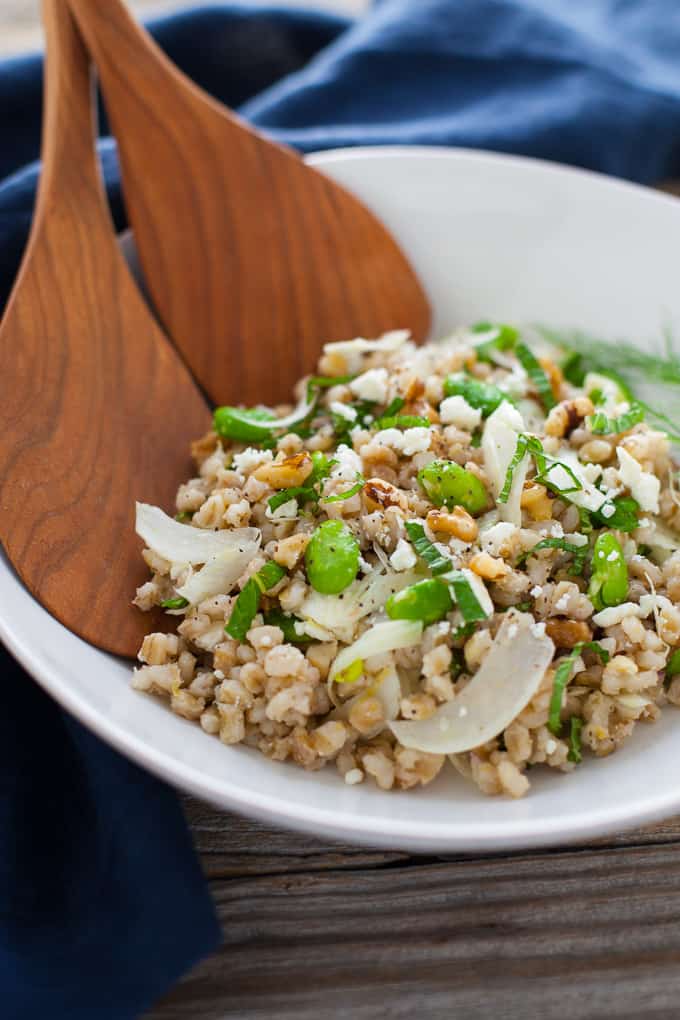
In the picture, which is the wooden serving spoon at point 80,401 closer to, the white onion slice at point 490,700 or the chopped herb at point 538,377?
the white onion slice at point 490,700

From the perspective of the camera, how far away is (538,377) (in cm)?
277

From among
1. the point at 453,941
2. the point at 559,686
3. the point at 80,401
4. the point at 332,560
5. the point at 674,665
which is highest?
the point at 80,401

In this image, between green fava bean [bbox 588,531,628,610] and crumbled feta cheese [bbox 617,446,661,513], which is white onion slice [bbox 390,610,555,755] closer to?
green fava bean [bbox 588,531,628,610]

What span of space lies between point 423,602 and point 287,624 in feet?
0.98

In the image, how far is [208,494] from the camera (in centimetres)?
250

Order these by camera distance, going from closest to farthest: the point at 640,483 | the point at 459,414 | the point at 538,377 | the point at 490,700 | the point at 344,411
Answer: the point at 490,700 < the point at 640,483 < the point at 459,414 < the point at 344,411 < the point at 538,377

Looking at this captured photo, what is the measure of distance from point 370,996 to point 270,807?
21.2 inches

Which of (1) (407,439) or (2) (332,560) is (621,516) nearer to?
(1) (407,439)

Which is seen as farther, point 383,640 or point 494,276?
point 494,276

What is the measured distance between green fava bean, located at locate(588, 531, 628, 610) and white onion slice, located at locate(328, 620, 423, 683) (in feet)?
1.30

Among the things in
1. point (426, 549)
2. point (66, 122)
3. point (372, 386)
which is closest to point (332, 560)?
point (426, 549)

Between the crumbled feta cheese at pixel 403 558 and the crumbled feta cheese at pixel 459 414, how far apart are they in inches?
18.4

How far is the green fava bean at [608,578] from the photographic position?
85.1 inches

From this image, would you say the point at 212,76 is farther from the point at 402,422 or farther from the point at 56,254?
the point at 402,422
